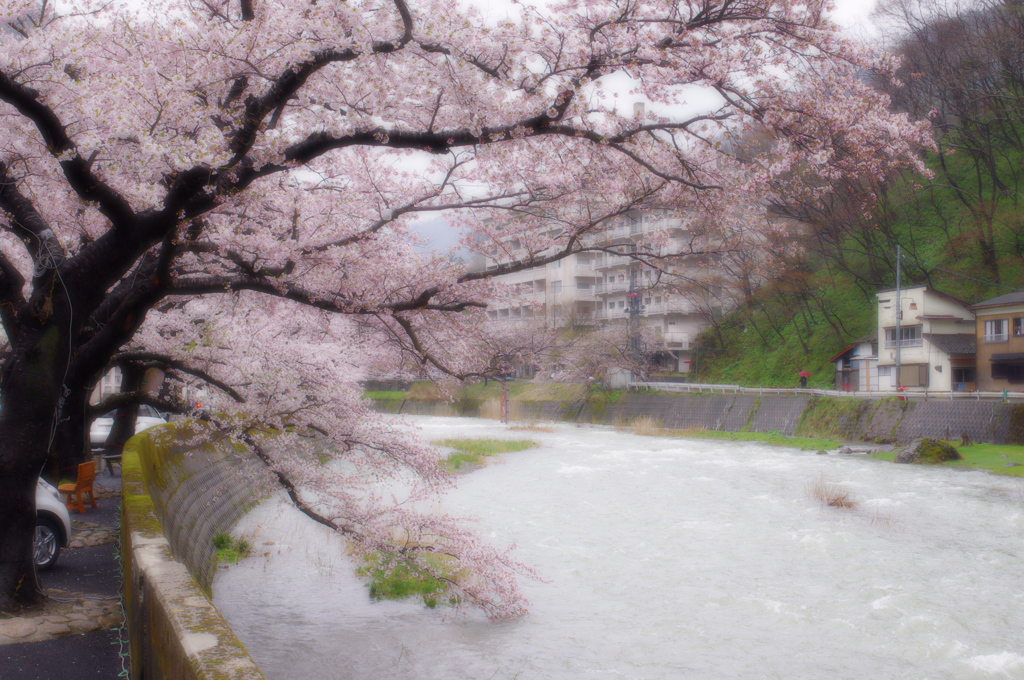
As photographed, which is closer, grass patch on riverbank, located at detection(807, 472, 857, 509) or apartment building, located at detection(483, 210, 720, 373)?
grass patch on riverbank, located at detection(807, 472, 857, 509)

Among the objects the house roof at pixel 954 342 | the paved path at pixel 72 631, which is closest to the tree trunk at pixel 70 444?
the paved path at pixel 72 631

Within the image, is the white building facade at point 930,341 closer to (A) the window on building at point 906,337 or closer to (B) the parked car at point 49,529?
(A) the window on building at point 906,337

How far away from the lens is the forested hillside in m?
30.1

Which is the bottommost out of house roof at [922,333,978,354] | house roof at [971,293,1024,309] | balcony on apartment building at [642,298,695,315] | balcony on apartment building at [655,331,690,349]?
house roof at [922,333,978,354]

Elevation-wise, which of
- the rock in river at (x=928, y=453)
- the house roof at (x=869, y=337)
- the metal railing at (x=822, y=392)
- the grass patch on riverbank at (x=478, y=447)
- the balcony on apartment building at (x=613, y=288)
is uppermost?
the balcony on apartment building at (x=613, y=288)

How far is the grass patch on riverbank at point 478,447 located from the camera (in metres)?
23.5

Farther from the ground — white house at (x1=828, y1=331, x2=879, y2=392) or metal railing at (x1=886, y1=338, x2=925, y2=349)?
metal railing at (x1=886, y1=338, x2=925, y2=349)

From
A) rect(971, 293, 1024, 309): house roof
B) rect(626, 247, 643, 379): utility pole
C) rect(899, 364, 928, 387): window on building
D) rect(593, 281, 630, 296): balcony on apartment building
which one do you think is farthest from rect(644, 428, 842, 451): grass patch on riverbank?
rect(593, 281, 630, 296): balcony on apartment building

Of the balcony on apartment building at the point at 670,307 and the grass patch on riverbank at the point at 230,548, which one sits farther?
the balcony on apartment building at the point at 670,307

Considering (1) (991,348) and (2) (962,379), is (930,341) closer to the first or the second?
(2) (962,379)

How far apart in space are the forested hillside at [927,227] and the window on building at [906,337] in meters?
3.53

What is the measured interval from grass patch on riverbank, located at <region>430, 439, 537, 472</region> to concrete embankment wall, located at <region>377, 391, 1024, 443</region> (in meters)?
5.28

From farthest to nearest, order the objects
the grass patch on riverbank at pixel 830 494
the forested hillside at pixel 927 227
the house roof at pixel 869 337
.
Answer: the house roof at pixel 869 337 < the forested hillside at pixel 927 227 < the grass patch on riverbank at pixel 830 494

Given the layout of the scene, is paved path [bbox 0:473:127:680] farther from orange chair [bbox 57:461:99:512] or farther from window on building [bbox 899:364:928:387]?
window on building [bbox 899:364:928:387]
